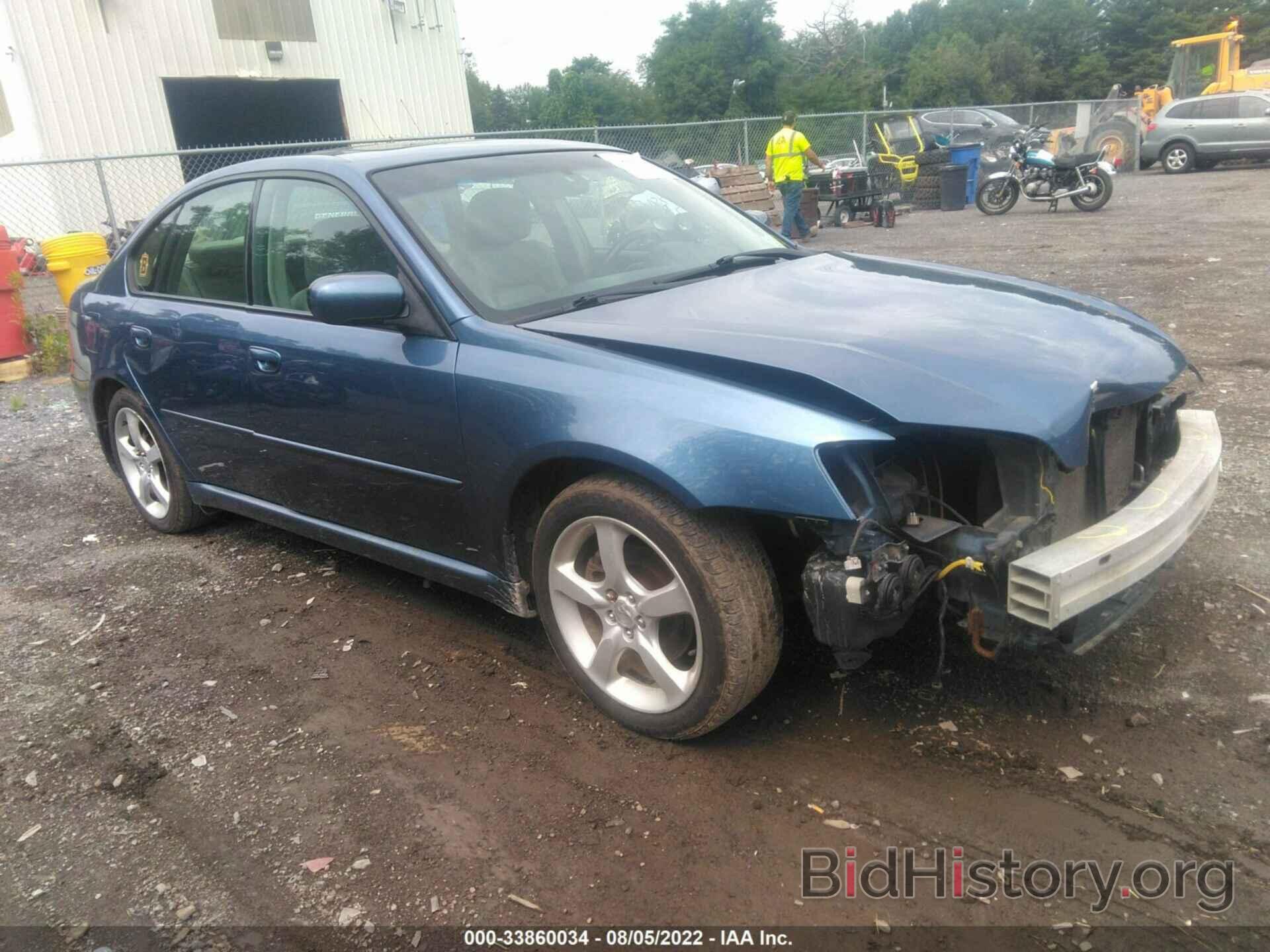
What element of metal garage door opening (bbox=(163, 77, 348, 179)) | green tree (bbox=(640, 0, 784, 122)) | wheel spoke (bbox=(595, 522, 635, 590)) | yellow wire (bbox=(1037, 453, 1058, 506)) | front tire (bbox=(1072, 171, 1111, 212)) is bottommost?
front tire (bbox=(1072, 171, 1111, 212))

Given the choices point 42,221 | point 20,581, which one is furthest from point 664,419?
point 42,221

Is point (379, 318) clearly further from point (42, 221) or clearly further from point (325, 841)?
point (42, 221)

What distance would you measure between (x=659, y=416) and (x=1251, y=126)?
25.0 m

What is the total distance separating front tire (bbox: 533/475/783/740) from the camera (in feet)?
8.44

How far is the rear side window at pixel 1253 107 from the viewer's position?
71.3ft

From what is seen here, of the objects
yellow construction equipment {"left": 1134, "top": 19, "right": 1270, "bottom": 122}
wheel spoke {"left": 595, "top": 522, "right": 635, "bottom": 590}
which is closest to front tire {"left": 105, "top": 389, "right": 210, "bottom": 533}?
wheel spoke {"left": 595, "top": 522, "right": 635, "bottom": 590}

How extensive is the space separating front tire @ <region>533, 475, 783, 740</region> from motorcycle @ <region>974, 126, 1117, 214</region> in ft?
54.1

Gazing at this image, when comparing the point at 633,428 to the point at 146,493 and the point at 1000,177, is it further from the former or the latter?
the point at 1000,177

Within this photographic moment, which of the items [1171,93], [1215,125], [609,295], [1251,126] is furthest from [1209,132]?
[609,295]

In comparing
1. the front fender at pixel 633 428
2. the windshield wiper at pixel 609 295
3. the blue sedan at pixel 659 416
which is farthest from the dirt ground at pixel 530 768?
the windshield wiper at pixel 609 295

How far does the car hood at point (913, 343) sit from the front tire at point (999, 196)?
50.0ft

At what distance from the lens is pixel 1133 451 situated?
307 centimetres

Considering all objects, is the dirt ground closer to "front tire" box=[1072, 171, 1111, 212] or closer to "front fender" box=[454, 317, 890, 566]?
"front fender" box=[454, 317, 890, 566]

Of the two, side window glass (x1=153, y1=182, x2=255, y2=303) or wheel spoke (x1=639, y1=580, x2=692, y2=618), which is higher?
side window glass (x1=153, y1=182, x2=255, y2=303)
